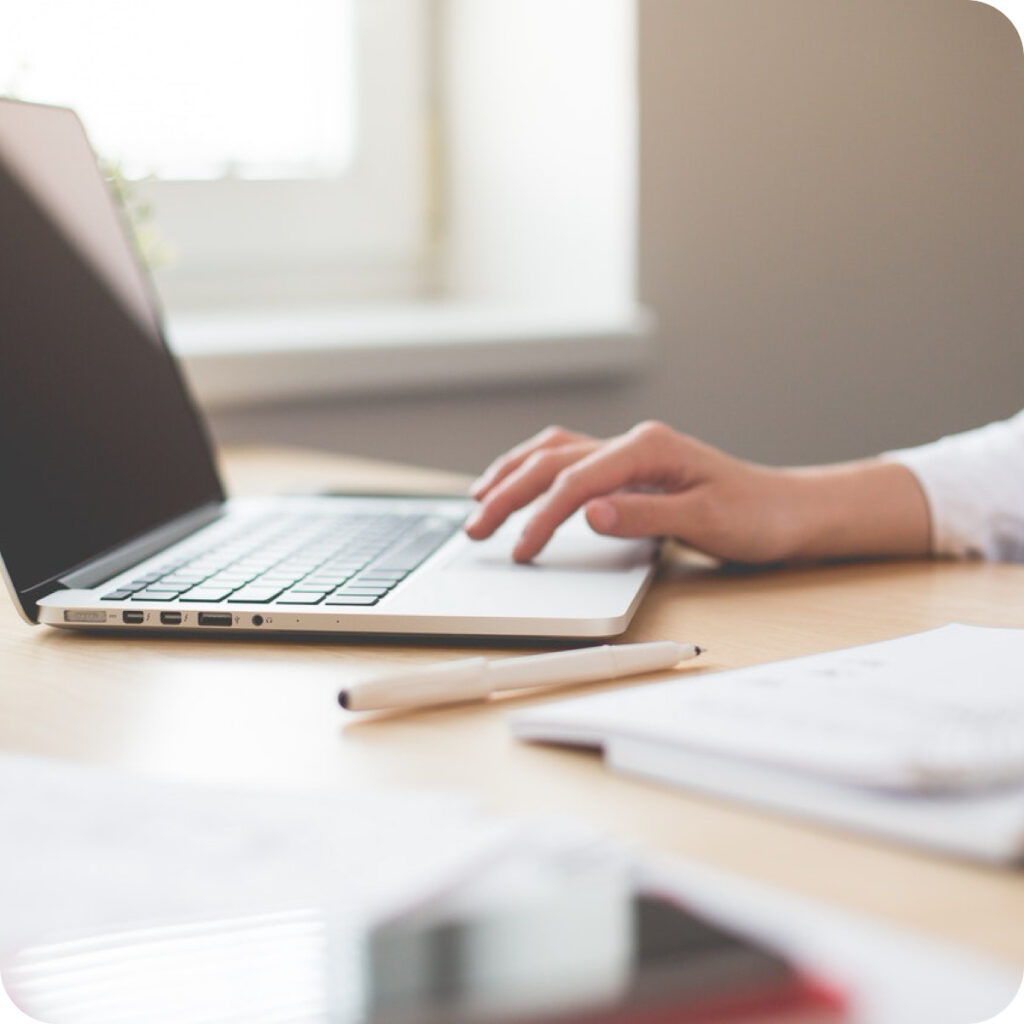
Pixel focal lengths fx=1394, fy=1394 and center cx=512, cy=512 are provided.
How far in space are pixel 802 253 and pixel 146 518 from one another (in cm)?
117

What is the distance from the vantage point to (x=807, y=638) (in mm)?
671

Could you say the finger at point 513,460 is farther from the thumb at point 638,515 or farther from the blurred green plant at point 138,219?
the blurred green plant at point 138,219

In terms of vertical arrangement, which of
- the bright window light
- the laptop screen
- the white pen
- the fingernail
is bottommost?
the white pen

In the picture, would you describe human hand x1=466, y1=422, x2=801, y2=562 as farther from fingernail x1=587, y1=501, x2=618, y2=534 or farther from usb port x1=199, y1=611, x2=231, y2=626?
usb port x1=199, y1=611, x2=231, y2=626

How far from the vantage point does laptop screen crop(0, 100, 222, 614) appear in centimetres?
73

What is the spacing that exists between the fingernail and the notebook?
23 centimetres

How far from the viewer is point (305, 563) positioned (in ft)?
2.52

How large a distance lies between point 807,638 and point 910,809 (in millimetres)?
269

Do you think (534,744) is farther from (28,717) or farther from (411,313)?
(411,313)

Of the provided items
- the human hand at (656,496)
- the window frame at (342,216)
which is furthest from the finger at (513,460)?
the window frame at (342,216)

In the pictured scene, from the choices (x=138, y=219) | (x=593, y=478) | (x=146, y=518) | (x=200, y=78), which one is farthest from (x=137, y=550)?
(x=200, y=78)

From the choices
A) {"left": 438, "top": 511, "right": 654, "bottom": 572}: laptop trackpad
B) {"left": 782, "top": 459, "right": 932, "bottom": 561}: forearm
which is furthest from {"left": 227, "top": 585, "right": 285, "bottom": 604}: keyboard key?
{"left": 782, "top": 459, "right": 932, "bottom": 561}: forearm

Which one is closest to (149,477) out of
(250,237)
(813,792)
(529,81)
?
(813,792)

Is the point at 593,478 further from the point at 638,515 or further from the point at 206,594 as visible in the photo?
the point at 206,594
